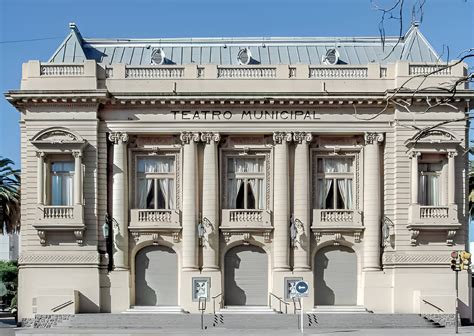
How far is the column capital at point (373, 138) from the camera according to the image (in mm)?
45062

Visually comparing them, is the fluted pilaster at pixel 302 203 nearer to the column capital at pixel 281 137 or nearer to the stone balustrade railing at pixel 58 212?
the column capital at pixel 281 137

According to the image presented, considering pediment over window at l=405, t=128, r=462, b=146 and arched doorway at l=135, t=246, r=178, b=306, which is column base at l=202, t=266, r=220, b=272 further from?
pediment over window at l=405, t=128, r=462, b=146

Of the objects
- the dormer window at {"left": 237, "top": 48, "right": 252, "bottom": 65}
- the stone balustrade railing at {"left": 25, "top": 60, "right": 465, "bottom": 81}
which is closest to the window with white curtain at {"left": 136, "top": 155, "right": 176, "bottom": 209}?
the stone balustrade railing at {"left": 25, "top": 60, "right": 465, "bottom": 81}

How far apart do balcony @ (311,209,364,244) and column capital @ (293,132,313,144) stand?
3403mm

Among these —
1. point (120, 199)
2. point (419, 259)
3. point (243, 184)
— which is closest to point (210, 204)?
point (243, 184)

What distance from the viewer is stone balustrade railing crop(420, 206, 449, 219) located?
4391cm

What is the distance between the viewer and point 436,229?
43875 millimetres

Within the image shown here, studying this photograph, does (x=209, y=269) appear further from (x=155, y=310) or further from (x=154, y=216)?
(x=154, y=216)

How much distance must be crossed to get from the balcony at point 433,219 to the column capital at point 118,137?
13995 mm

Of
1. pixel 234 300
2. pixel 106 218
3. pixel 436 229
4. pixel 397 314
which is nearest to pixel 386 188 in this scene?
pixel 436 229

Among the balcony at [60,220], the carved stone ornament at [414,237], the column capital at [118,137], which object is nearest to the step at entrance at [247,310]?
the carved stone ornament at [414,237]

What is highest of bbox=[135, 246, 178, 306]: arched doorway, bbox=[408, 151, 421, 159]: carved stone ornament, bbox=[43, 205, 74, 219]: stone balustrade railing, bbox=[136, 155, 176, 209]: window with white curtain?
bbox=[408, 151, 421, 159]: carved stone ornament

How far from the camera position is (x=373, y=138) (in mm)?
45125

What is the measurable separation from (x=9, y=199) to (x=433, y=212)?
22.8m
